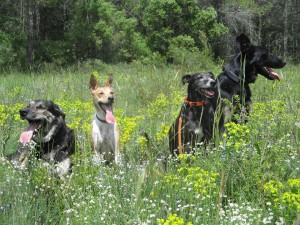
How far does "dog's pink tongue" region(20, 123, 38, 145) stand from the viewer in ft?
13.8

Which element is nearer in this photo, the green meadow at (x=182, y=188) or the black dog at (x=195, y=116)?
the green meadow at (x=182, y=188)

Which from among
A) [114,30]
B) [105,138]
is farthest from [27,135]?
[114,30]

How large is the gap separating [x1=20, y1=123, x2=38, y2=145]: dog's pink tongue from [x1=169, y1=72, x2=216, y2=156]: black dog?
61.4 inches

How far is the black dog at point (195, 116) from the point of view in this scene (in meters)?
5.09

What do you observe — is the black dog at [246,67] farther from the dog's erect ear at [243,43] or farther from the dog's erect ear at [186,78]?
the dog's erect ear at [186,78]

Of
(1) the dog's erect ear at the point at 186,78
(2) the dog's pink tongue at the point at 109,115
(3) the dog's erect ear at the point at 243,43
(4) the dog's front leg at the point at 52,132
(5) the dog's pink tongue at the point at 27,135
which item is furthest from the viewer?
(3) the dog's erect ear at the point at 243,43

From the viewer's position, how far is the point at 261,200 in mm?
2689

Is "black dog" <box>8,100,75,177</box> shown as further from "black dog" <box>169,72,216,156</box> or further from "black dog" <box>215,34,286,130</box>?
"black dog" <box>215,34,286,130</box>

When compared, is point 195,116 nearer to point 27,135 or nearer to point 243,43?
point 243,43

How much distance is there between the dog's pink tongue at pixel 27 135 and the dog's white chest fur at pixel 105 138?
32.0 inches

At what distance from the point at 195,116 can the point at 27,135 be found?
204cm

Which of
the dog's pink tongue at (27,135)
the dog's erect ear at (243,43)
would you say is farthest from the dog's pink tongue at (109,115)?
the dog's erect ear at (243,43)

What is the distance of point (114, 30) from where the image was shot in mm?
25266

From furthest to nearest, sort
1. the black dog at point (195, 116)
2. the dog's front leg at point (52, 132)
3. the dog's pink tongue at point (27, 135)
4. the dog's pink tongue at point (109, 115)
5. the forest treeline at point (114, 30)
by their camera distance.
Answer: the forest treeline at point (114, 30), the dog's pink tongue at point (109, 115), the black dog at point (195, 116), the dog's front leg at point (52, 132), the dog's pink tongue at point (27, 135)
